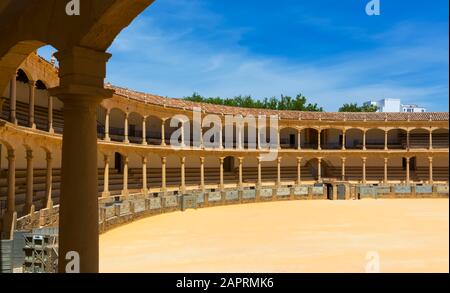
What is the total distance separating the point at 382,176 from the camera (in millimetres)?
42250

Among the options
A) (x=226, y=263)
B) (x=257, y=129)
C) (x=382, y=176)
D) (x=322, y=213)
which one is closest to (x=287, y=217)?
(x=322, y=213)

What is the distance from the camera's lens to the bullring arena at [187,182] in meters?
4.99

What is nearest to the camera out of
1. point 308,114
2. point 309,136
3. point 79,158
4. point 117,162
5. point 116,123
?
point 79,158

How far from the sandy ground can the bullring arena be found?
0.06 m

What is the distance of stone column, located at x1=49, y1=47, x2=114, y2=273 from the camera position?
16.1 ft

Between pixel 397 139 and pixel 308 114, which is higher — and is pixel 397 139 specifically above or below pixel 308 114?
below

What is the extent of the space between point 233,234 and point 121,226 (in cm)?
536

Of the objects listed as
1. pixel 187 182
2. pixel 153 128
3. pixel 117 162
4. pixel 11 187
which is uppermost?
pixel 153 128

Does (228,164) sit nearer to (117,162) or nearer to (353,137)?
(117,162)

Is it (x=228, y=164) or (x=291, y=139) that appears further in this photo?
(x=291, y=139)

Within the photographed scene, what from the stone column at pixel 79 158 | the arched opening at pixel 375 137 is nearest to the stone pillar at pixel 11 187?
the stone column at pixel 79 158

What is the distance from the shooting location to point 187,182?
34656 mm

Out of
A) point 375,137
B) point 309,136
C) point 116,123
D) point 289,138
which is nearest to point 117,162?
point 116,123

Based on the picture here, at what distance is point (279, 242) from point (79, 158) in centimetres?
1166
